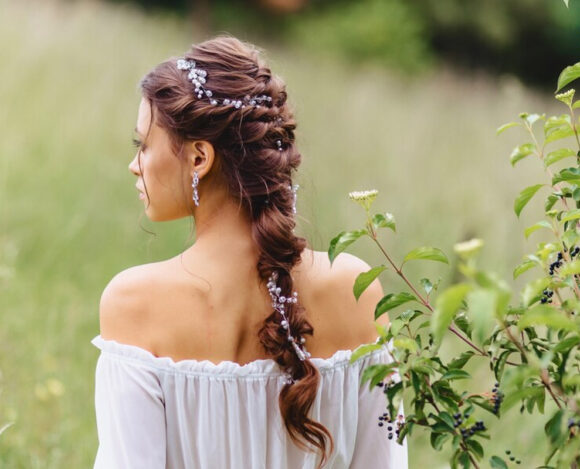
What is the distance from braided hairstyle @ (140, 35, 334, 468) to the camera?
1620 millimetres

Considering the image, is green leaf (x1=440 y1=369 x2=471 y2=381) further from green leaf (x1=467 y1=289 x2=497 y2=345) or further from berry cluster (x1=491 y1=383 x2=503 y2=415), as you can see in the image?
A: green leaf (x1=467 y1=289 x2=497 y2=345)

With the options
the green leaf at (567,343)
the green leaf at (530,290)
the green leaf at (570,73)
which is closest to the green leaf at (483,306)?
the green leaf at (530,290)

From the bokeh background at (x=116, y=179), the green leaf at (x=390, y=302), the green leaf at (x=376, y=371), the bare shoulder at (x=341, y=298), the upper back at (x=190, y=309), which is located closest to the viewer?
the green leaf at (x=376, y=371)

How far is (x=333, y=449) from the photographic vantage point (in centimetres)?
176

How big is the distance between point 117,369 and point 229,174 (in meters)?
0.43

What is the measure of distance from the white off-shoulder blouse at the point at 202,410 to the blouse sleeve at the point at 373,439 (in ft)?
0.17

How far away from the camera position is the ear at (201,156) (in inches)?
64.8

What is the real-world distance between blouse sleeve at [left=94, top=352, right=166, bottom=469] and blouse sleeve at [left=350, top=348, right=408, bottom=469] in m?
0.45

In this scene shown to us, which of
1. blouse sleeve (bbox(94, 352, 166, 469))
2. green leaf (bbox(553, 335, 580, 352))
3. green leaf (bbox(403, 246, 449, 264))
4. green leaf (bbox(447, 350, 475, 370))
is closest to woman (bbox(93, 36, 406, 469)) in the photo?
blouse sleeve (bbox(94, 352, 166, 469))

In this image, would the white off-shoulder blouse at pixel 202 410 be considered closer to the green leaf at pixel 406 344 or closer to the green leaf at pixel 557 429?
the green leaf at pixel 406 344

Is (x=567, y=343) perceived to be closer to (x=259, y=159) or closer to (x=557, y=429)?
(x=557, y=429)

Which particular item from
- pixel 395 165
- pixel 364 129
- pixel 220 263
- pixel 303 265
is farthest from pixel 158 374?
pixel 364 129

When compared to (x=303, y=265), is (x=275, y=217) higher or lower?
higher

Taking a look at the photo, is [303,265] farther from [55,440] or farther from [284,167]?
[55,440]
